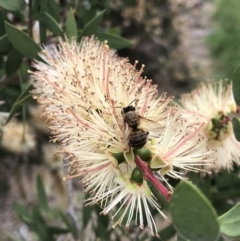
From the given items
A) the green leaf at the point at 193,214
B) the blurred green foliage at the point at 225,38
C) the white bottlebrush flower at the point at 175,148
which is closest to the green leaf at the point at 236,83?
the white bottlebrush flower at the point at 175,148

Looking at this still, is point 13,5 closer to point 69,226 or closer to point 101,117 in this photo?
point 101,117

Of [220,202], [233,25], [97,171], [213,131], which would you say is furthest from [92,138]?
[233,25]

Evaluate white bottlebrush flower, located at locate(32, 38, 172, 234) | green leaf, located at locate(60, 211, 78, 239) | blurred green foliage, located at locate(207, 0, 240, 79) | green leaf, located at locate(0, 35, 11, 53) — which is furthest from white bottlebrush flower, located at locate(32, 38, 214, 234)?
blurred green foliage, located at locate(207, 0, 240, 79)

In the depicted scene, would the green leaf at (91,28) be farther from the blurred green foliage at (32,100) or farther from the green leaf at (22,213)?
the green leaf at (22,213)

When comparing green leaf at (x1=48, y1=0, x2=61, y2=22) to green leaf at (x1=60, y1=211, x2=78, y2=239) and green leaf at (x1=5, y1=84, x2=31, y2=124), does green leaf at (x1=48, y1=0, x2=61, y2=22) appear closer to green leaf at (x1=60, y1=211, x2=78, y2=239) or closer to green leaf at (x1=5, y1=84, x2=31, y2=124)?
green leaf at (x1=5, y1=84, x2=31, y2=124)

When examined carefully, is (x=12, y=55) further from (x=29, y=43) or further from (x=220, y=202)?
(x=220, y=202)

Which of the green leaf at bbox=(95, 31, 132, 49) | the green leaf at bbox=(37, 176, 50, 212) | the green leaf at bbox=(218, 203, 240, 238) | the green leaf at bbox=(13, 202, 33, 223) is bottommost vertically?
the green leaf at bbox=(13, 202, 33, 223)
